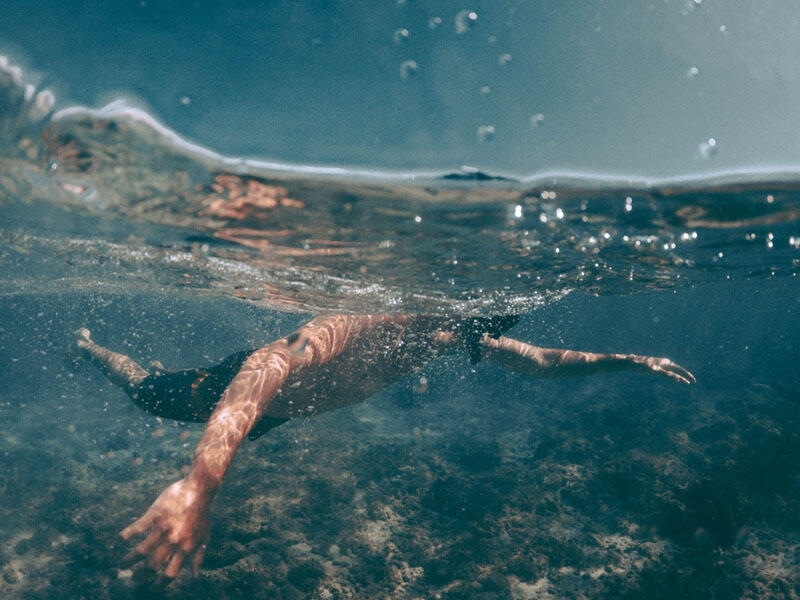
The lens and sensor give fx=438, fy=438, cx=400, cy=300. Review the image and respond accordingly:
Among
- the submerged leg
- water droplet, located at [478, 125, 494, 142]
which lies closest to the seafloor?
the submerged leg

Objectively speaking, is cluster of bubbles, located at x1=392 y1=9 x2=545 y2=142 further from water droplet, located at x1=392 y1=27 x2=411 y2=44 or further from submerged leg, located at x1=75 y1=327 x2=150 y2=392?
submerged leg, located at x1=75 y1=327 x2=150 y2=392

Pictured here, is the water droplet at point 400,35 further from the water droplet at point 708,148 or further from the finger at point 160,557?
the finger at point 160,557

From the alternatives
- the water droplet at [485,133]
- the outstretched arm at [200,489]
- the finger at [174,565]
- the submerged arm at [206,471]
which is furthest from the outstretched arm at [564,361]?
the finger at [174,565]

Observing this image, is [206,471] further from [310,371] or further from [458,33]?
[458,33]

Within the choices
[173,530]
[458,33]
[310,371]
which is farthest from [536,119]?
[173,530]

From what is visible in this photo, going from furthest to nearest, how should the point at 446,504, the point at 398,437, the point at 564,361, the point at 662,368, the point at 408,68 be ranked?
1. the point at 398,437
2. the point at 446,504
3. the point at 564,361
4. the point at 662,368
5. the point at 408,68

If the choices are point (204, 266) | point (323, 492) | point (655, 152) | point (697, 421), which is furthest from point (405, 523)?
point (697, 421)

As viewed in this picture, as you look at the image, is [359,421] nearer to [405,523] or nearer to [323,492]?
[323,492]
